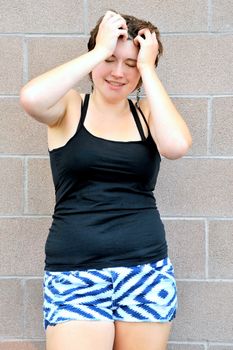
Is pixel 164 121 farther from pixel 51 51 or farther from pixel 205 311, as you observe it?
pixel 205 311

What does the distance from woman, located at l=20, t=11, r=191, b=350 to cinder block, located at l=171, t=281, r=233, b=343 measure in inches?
23.2

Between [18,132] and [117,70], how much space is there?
712 mm

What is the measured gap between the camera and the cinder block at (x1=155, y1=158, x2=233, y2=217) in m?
2.29

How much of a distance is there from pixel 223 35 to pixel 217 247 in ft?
2.76

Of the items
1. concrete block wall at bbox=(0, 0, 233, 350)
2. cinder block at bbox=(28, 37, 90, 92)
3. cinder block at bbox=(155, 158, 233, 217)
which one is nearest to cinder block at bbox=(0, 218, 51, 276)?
concrete block wall at bbox=(0, 0, 233, 350)

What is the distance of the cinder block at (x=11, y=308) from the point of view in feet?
7.76

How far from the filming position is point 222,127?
2.27 meters

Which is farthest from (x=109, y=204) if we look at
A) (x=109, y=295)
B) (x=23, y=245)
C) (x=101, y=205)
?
(x=23, y=245)

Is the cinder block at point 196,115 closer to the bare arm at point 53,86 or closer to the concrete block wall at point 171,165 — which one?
the concrete block wall at point 171,165

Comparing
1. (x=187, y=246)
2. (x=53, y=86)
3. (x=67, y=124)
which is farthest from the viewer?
(x=187, y=246)

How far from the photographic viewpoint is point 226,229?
7.61 feet

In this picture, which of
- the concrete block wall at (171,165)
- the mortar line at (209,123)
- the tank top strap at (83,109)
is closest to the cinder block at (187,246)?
the concrete block wall at (171,165)

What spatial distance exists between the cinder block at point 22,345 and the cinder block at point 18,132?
2.62 feet

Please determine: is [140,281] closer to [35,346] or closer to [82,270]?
[82,270]
